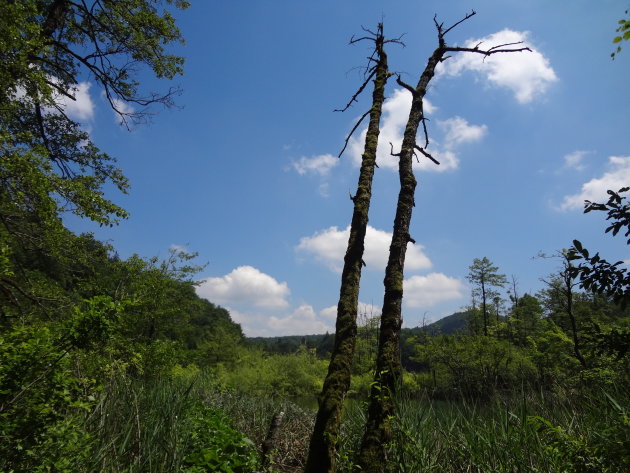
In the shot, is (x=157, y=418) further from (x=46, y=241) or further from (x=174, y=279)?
(x=174, y=279)

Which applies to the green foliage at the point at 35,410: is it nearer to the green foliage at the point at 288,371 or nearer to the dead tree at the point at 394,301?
the dead tree at the point at 394,301

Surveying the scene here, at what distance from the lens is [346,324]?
4.11 metres

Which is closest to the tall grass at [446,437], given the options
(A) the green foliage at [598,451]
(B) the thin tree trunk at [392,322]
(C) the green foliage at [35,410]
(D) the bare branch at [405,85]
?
(A) the green foliage at [598,451]

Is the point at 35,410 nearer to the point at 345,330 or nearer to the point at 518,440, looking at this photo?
the point at 345,330

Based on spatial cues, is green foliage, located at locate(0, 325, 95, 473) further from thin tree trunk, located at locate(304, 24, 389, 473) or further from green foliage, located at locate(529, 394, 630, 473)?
green foliage, located at locate(529, 394, 630, 473)

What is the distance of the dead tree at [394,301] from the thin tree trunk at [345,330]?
345 millimetres

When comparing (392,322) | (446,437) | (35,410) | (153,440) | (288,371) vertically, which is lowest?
(288,371)

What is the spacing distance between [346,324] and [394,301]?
0.70 meters

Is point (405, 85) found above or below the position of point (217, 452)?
above

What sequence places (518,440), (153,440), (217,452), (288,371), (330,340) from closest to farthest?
1. (518,440)
2. (153,440)
3. (217,452)
4. (288,371)
5. (330,340)

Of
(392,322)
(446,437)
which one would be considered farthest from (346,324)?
(446,437)

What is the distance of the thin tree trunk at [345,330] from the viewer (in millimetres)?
3381

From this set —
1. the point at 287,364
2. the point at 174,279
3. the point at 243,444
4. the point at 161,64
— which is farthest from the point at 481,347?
the point at 161,64

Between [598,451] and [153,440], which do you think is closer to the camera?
[598,451]
